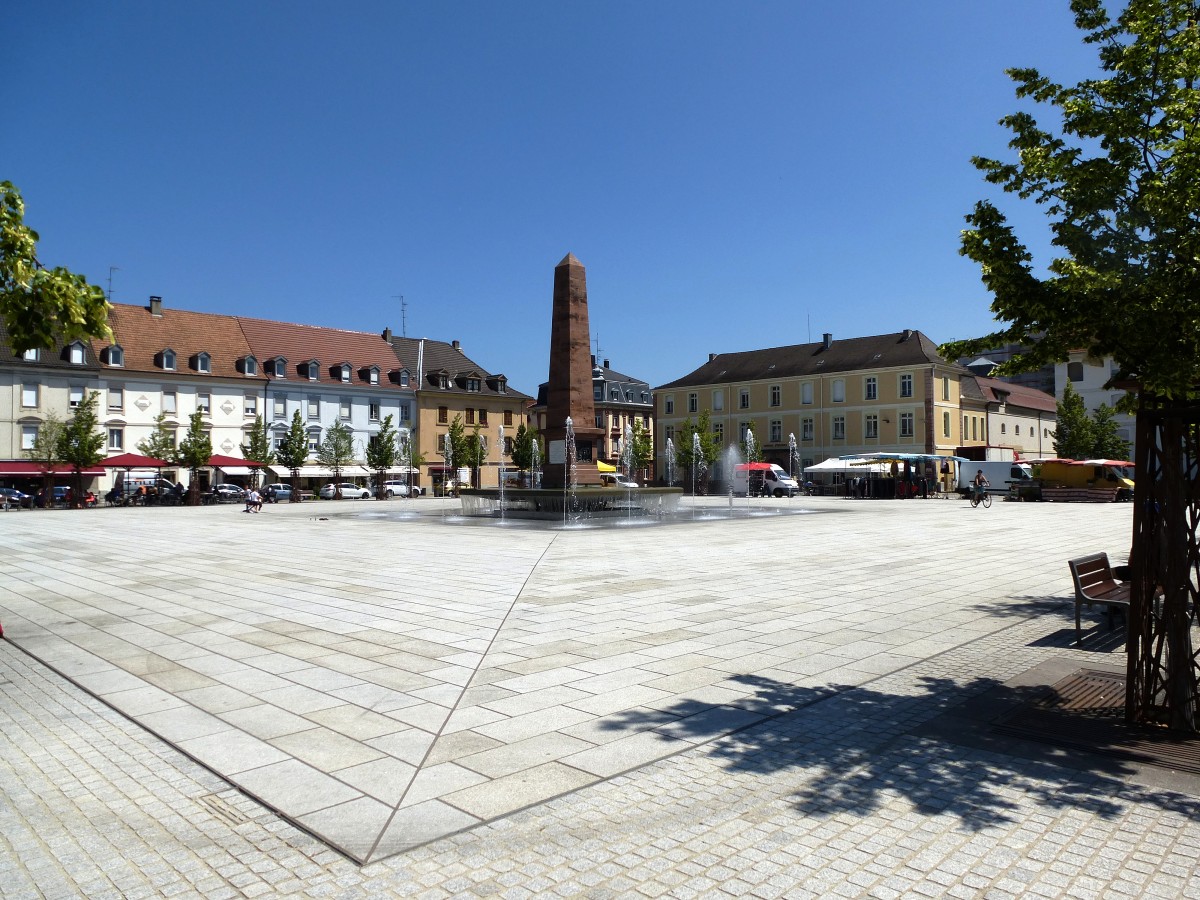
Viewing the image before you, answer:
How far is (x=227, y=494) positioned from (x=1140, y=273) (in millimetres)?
55426

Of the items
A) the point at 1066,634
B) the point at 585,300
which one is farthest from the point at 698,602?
the point at 585,300

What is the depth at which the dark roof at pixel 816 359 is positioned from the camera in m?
59.7

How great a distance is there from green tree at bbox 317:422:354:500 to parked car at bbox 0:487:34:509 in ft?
58.6

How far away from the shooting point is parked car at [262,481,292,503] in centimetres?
5347

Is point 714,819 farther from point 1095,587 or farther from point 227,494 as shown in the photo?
point 227,494

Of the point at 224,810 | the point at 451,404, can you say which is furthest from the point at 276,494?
the point at 224,810

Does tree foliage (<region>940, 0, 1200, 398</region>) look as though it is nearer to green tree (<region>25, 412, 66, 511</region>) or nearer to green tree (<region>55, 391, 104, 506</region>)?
green tree (<region>55, 391, 104, 506</region>)

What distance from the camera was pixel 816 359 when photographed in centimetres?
6525

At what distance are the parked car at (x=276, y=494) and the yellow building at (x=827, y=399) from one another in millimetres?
29681

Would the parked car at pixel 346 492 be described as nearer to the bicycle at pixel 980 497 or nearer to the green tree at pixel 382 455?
the green tree at pixel 382 455

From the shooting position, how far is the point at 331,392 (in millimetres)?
63656

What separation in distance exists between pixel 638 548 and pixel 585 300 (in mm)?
12001

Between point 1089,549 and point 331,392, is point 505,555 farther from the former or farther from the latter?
point 331,392

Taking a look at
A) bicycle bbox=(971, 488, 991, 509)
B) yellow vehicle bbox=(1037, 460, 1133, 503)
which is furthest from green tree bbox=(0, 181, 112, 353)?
yellow vehicle bbox=(1037, 460, 1133, 503)
